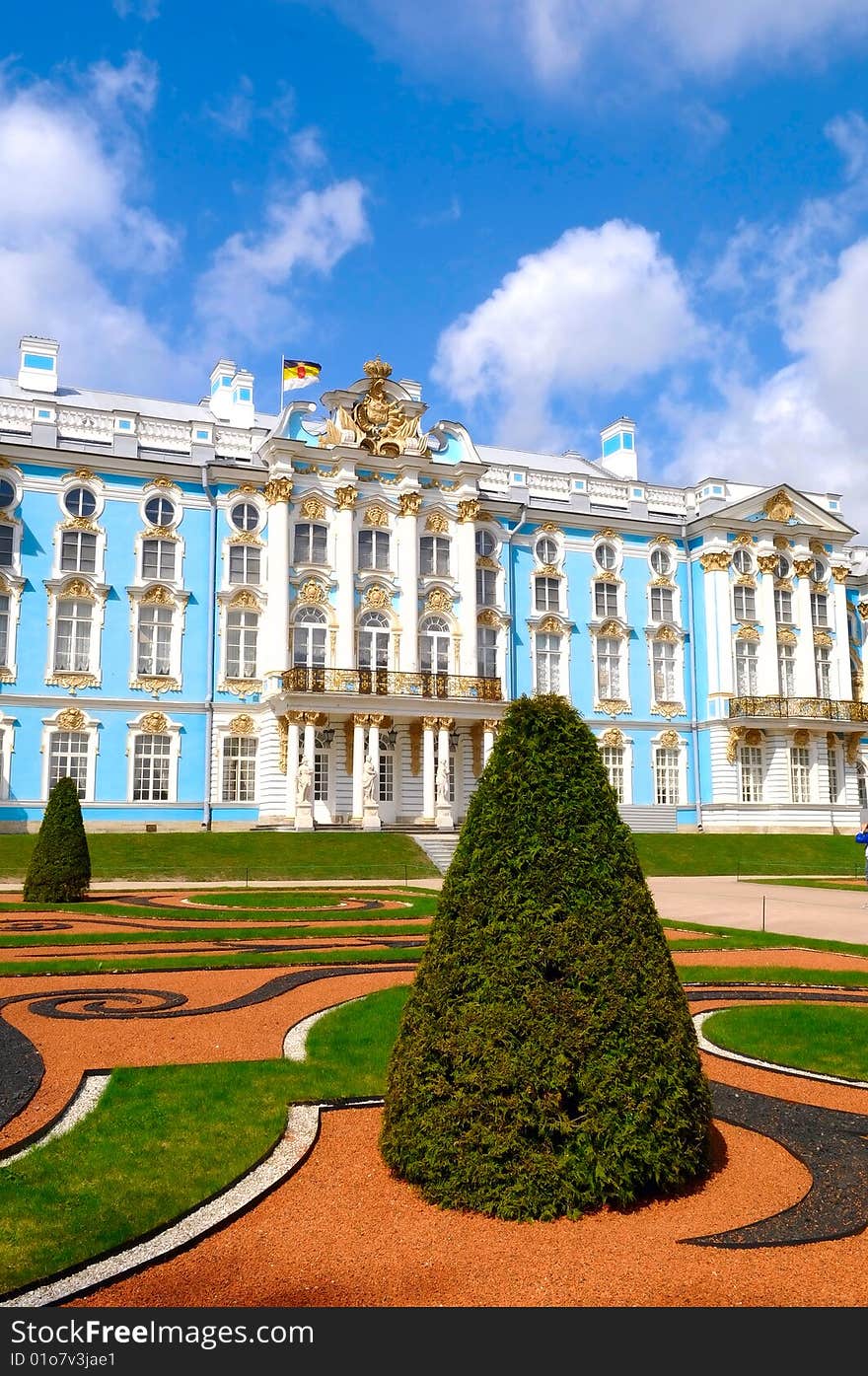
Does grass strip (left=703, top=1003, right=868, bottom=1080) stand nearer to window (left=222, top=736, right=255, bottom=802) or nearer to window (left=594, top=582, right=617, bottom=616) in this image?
window (left=222, top=736, right=255, bottom=802)

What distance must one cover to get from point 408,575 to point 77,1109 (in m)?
33.0

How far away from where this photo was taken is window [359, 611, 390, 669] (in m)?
38.2

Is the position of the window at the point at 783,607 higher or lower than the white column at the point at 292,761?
higher

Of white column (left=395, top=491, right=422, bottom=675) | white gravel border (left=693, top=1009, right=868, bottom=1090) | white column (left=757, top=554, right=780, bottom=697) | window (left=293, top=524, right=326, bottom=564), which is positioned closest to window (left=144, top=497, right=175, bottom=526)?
window (left=293, top=524, right=326, bottom=564)

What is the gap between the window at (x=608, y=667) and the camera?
4297 cm

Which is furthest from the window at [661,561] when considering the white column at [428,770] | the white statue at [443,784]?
the white statue at [443,784]

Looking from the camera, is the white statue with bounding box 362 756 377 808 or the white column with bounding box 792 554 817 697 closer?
the white statue with bounding box 362 756 377 808

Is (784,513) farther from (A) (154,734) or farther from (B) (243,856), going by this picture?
(B) (243,856)

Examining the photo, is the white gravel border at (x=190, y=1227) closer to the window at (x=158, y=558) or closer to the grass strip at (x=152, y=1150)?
the grass strip at (x=152, y=1150)

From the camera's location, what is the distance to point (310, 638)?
37.6m

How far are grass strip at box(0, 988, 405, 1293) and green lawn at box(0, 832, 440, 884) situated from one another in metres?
18.5

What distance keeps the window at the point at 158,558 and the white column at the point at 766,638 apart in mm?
24047

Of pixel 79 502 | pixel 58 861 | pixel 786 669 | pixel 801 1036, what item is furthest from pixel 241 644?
pixel 801 1036

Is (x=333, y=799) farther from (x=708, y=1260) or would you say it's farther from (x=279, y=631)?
(x=708, y=1260)
